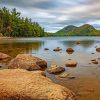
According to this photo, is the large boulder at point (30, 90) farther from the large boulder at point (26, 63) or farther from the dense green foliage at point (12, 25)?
the dense green foliage at point (12, 25)

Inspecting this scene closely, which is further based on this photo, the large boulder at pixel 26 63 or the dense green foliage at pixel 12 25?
the dense green foliage at pixel 12 25

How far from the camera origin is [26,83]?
10961 millimetres

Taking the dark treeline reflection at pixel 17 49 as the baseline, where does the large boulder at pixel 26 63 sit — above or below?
above

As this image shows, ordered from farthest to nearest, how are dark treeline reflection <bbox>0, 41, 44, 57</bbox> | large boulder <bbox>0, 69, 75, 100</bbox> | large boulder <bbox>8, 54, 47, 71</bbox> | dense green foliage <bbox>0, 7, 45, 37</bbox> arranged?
dense green foliage <bbox>0, 7, 45, 37</bbox>
dark treeline reflection <bbox>0, 41, 44, 57</bbox>
large boulder <bbox>8, 54, 47, 71</bbox>
large boulder <bbox>0, 69, 75, 100</bbox>

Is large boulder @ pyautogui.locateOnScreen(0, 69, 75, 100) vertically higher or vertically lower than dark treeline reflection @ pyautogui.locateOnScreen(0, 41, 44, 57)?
higher

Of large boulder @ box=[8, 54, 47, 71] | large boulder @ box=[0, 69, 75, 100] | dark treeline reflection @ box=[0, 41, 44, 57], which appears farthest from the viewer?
dark treeline reflection @ box=[0, 41, 44, 57]

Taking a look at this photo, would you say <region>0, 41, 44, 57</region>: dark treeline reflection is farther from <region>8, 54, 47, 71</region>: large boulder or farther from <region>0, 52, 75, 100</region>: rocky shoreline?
<region>0, 52, 75, 100</region>: rocky shoreline

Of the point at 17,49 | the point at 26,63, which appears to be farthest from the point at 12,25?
the point at 26,63

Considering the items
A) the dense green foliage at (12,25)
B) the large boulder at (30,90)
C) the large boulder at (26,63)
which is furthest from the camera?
the dense green foliage at (12,25)

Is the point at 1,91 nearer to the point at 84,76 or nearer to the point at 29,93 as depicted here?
the point at 29,93

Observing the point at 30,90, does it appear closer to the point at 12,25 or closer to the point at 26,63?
the point at 26,63

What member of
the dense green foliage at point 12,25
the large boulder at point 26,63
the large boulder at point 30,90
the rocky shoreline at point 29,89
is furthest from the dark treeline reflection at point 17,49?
the dense green foliage at point 12,25

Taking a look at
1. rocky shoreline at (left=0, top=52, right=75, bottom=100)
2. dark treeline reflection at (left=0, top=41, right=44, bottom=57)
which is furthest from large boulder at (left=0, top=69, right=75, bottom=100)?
dark treeline reflection at (left=0, top=41, right=44, bottom=57)

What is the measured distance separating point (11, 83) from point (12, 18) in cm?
15127
